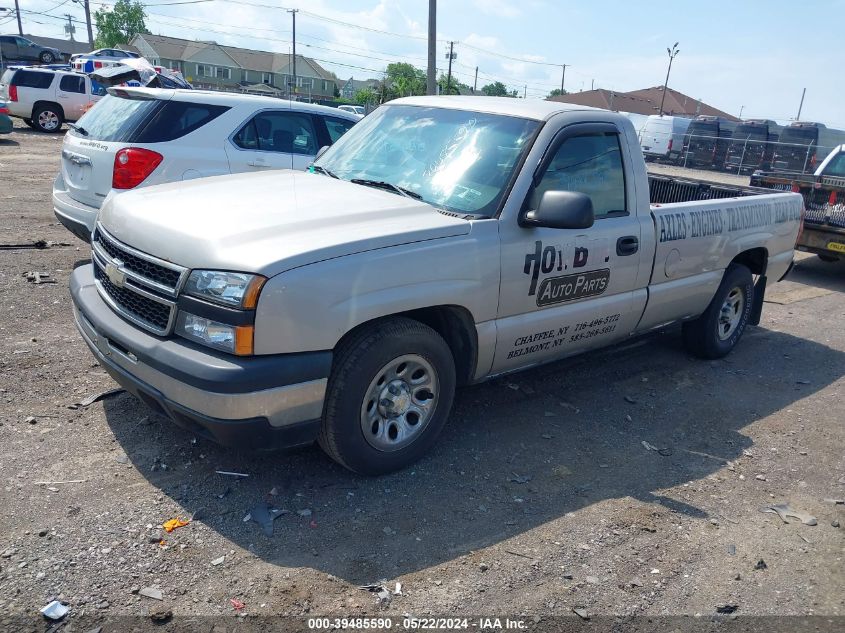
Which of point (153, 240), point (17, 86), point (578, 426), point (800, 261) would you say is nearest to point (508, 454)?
point (578, 426)

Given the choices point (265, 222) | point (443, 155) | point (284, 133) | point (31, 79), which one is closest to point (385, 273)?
point (265, 222)

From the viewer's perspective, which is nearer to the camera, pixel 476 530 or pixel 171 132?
pixel 476 530

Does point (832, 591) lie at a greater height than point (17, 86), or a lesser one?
lesser

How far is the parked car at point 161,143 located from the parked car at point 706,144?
26.5m

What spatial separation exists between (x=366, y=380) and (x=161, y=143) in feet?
14.3

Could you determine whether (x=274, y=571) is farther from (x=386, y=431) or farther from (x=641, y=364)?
(x=641, y=364)

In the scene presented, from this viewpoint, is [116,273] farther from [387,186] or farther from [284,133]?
[284,133]

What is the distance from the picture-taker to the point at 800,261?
38.2 feet

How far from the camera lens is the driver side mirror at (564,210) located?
3.90 m

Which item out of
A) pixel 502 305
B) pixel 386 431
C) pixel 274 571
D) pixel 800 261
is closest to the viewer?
pixel 274 571

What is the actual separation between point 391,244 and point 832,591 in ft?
8.70

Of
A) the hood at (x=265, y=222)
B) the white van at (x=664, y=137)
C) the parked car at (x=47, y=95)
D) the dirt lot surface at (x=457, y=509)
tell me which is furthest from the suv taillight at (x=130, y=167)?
the white van at (x=664, y=137)

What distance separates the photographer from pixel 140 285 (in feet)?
11.6

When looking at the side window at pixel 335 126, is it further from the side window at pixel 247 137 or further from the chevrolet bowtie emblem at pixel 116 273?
the chevrolet bowtie emblem at pixel 116 273
